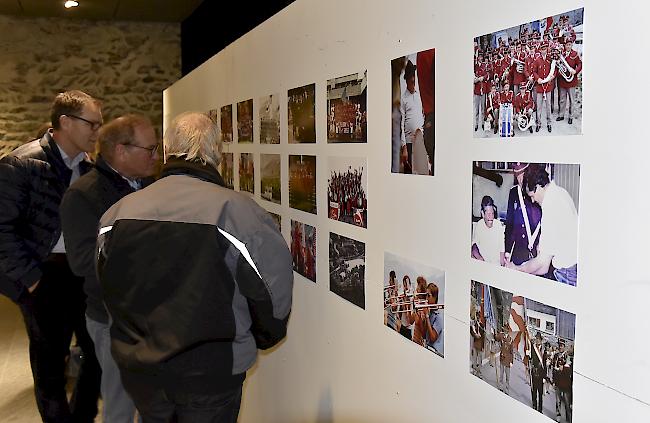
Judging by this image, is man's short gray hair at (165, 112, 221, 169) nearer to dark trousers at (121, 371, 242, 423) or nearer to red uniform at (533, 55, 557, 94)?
dark trousers at (121, 371, 242, 423)

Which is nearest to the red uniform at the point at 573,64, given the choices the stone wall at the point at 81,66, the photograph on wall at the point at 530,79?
the photograph on wall at the point at 530,79

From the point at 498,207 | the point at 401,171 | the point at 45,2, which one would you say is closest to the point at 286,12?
the point at 401,171

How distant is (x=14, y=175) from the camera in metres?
2.86

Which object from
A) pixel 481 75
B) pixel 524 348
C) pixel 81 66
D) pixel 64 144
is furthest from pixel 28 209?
pixel 81 66

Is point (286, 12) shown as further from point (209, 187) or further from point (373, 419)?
point (373, 419)

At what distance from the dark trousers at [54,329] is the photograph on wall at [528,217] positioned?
223 cm

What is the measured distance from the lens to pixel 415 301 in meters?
1.73

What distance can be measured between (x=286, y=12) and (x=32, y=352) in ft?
6.46

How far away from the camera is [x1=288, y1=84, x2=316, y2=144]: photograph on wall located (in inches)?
94.5

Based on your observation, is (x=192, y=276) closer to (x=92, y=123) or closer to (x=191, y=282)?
(x=191, y=282)

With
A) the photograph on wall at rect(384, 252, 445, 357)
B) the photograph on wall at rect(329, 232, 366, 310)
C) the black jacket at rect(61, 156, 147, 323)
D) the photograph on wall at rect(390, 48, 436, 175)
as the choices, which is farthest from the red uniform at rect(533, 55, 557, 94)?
the black jacket at rect(61, 156, 147, 323)

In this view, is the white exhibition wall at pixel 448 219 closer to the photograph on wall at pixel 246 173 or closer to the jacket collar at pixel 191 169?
the photograph on wall at pixel 246 173

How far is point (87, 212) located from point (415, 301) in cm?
143

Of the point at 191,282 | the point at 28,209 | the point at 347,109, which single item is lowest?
the point at 191,282
